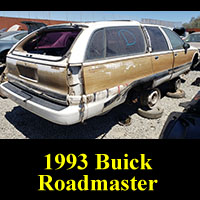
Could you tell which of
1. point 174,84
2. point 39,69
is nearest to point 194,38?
point 174,84

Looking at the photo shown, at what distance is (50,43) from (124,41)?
6.87 ft

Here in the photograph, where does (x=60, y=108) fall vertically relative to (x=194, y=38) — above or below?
below

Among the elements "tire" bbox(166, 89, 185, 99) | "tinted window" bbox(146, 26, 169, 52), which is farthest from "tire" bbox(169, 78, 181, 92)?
"tinted window" bbox(146, 26, 169, 52)

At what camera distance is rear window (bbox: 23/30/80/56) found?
3.48 m

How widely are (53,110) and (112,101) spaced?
2.91 ft

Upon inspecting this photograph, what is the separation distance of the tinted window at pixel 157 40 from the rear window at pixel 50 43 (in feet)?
5.08

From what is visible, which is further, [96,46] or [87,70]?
[96,46]

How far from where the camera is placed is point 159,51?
364 centimetres

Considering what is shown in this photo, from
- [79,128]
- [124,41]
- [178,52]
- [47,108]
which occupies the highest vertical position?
[124,41]

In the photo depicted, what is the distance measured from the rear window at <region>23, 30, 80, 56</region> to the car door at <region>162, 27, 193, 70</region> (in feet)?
7.39

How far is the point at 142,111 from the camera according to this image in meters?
3.78

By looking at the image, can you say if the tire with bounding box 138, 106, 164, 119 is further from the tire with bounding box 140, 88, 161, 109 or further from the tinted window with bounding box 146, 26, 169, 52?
the tinted window with bounding box 146, 26, 169, 52

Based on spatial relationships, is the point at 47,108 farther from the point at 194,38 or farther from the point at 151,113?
the point at 194,38

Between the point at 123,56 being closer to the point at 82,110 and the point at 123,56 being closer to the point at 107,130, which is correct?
the point at 82,110
